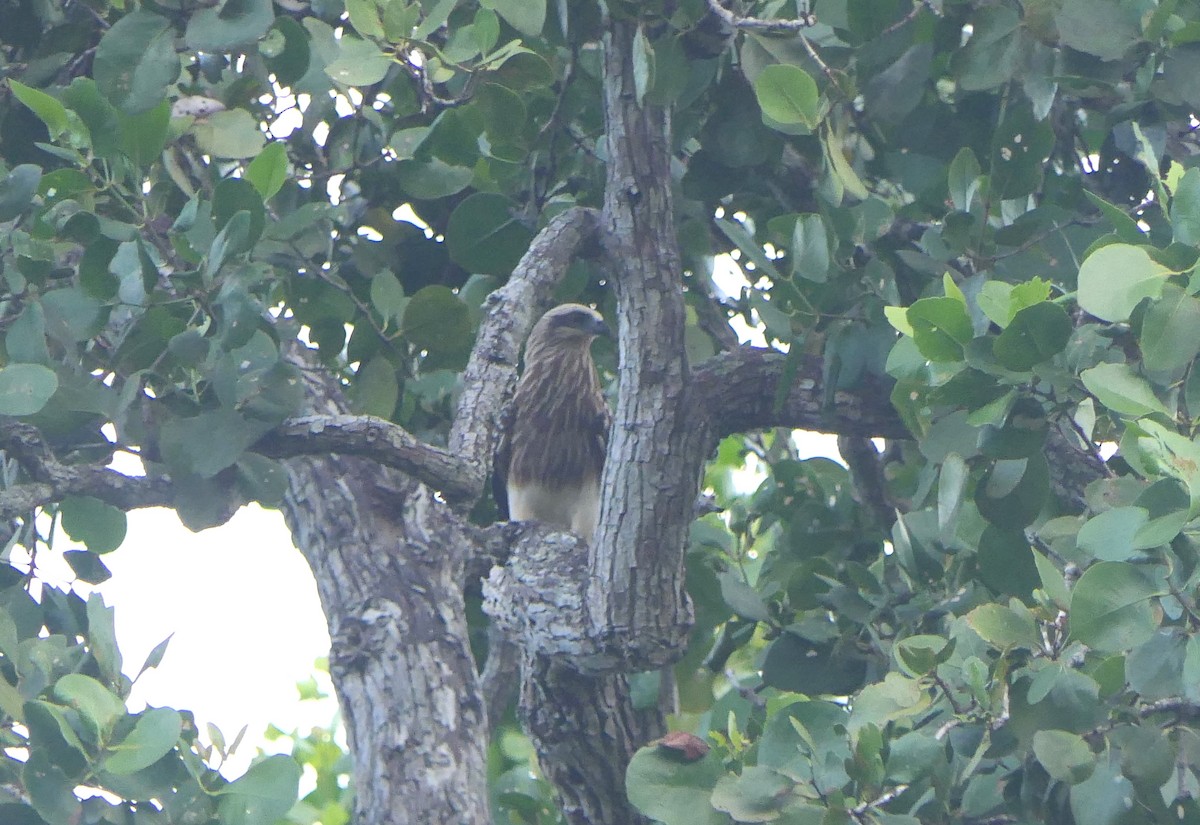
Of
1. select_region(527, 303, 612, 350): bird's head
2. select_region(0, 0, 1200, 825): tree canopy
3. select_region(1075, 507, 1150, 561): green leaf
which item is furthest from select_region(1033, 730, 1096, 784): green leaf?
select_region(527, 303, 612, 350): bird's head

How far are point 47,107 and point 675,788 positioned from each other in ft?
5.11

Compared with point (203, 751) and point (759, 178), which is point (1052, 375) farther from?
point (203, 751)

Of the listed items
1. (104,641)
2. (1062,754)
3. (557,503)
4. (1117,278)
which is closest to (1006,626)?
(1062,754)

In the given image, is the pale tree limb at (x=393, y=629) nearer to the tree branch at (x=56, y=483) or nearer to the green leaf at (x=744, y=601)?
the tree branch at (x=56, y=483)

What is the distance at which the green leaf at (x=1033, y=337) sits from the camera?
1.92 metres

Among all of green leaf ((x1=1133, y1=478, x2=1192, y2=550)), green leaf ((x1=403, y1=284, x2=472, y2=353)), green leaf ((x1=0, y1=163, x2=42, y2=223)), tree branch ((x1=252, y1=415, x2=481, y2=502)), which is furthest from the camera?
green leaf ((x1=403, y1=284, x2=472, y2=353))

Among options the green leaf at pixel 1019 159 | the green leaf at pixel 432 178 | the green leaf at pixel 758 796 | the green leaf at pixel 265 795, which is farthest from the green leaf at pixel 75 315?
the green leaf at pixel 1019 159

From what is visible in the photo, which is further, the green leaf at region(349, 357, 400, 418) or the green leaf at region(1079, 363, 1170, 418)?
the green leaf at region(349, 357, 400, 418)

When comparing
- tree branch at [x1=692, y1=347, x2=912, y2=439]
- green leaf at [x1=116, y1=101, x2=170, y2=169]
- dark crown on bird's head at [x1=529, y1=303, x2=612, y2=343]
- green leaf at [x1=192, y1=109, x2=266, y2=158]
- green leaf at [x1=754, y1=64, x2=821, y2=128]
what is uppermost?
dark crown on bird's head at [x1=529, y1=303, x2=612, y2=343]

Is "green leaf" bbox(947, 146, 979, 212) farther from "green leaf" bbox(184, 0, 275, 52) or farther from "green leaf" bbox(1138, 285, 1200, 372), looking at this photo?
"green leaf" bbox(184, 0, 275, 52)

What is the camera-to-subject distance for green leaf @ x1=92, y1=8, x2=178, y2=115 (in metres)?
2.49

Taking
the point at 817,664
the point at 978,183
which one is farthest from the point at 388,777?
the point at 978,183

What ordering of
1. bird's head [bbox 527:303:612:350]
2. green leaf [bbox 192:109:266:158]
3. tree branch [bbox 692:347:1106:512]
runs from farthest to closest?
bird's head [bbox 527:303:612:350] < tree branch [bbox 692:347:1106:512] < green leaf [bbox 192:109:266:158]

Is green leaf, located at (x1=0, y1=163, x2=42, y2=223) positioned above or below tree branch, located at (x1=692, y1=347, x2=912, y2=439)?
above
